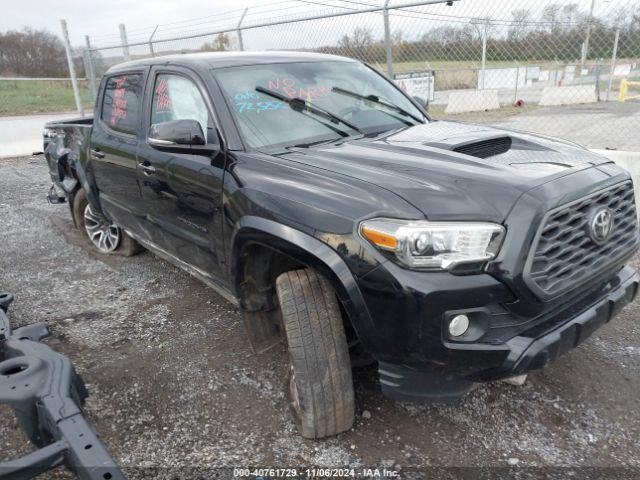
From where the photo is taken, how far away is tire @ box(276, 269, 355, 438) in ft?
7.70

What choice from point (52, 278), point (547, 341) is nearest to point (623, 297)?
point (547, 341)

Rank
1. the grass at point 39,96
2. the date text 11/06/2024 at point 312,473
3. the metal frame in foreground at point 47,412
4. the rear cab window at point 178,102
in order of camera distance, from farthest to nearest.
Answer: the grass at point 39,96
the rear cab window at point 178,102
the date text 11/06/2024 at point 312,473
the metal frame in foreground at point 47,412

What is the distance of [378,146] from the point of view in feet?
9.02

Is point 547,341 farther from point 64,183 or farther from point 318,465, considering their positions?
point 64,183

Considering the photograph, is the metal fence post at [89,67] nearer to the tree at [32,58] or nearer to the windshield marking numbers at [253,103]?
the windshield marking numbers at [253,103]

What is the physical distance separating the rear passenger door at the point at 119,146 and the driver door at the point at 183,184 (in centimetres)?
17

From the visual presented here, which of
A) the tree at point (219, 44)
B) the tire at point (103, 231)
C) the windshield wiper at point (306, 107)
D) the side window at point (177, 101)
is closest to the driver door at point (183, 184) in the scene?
the side window at point (177, 101)

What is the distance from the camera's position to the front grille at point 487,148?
258 cm

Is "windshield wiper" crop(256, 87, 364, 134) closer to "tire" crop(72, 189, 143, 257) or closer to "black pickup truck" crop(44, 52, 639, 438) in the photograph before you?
"black pickup truck" crop(44, 52, 639, 438)

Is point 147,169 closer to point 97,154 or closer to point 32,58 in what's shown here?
point 97,154

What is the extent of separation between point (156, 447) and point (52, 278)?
290 centimetres

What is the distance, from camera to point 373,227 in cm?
204

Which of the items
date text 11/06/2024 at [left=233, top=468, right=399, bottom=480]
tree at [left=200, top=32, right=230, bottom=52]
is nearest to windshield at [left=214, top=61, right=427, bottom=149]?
date text 11/06/2024 at [left=233, top=468, right=399, bottom=480]

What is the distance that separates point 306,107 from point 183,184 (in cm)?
89
